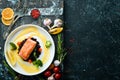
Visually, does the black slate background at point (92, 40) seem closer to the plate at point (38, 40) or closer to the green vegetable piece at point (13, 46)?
the plate at point (38, 40)

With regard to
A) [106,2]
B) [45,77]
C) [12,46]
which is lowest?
[45,77]

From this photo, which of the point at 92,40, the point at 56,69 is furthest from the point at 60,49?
the point at 92,40

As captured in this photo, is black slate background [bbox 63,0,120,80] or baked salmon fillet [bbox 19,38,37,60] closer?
baked salmon fillet [bbox 19,38,37,60]

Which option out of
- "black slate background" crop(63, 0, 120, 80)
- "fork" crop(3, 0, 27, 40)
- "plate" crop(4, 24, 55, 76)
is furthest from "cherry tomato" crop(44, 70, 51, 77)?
"fork" crop(3, 0, 27, 40)

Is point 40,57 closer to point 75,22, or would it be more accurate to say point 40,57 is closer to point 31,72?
point 31,72

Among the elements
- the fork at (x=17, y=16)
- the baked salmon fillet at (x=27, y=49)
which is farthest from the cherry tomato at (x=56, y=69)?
the fork at (x=17, y=16)

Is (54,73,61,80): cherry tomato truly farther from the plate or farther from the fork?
the fork

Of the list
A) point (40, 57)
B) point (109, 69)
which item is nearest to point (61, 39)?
point (40, 57)
